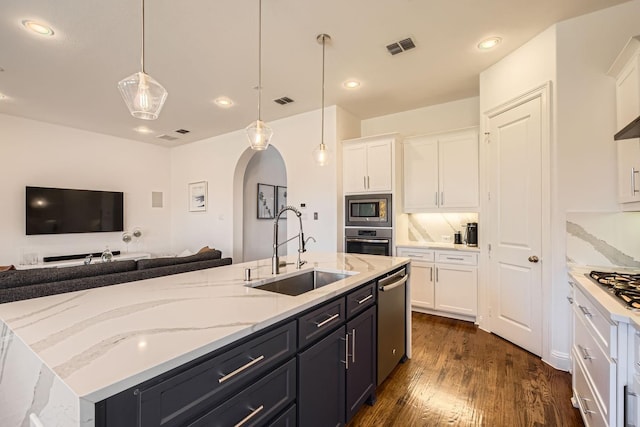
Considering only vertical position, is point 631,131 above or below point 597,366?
above

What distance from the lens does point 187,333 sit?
0.96 meters

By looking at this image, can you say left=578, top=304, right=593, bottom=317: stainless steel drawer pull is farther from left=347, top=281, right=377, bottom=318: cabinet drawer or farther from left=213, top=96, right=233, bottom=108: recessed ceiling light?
left=213, top=96, right=233, bottom=108: recessed ceiling light

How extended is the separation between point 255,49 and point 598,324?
3225 millimetres

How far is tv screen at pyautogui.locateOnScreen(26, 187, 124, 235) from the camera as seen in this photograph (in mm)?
4641

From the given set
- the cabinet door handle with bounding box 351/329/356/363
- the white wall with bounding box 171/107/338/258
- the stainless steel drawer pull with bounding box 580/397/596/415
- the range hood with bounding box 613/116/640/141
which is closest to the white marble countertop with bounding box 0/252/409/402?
the cabinet door handle with bounding box 351/329/356/363

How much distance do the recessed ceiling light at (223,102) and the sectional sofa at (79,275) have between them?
7.22ft

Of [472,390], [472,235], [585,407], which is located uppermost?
[472,235]

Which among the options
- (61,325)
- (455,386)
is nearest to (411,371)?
(455,386)

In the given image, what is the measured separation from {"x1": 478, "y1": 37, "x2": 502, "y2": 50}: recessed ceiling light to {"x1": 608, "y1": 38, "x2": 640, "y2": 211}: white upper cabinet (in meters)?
0.92

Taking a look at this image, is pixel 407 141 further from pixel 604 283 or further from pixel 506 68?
pixel 604 283

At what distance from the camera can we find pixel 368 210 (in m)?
4.00

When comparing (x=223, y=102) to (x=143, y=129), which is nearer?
(x=223, y=102)

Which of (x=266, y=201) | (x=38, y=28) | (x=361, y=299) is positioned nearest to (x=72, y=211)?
(x=266, y=201)

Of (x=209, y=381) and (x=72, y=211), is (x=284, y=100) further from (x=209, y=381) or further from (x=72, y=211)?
(x=72, y=211)
